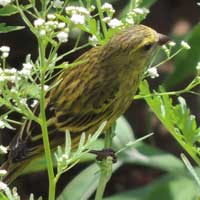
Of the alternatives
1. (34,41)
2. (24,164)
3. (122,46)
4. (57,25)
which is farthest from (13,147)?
(34,41)

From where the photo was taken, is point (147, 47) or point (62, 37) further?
point (147, 47)

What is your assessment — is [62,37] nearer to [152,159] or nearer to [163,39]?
[163,39]

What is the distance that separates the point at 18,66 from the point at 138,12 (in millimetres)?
3060

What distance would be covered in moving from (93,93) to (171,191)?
1124mm

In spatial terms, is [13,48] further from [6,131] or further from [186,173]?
[186,173]

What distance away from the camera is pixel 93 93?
3.19 metres

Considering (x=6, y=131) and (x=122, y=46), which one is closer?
(x=122, y=46)

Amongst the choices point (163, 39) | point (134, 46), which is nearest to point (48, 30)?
point (163, 39)

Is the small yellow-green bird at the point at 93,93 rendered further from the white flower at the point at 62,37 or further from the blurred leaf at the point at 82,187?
the white flower at the point at 62,37

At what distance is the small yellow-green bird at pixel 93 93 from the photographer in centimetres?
296

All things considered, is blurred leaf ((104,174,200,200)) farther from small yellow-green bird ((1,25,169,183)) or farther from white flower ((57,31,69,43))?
white flower ((57,31,69,43))

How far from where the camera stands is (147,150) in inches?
169

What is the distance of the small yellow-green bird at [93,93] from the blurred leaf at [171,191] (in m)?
0.94

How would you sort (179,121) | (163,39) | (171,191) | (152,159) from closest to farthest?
(179,121) → (163,39) → (171,191) → (152,159)
